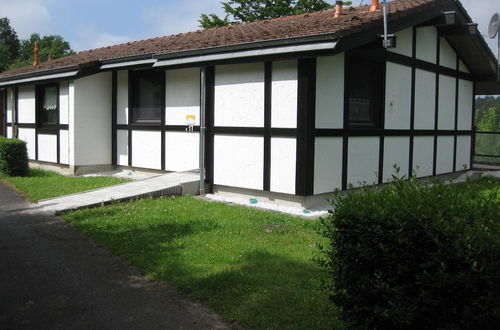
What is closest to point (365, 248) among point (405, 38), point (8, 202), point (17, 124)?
point (8, 202)

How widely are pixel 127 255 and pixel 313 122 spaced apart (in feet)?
14.2

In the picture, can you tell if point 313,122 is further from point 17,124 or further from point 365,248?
point 17,124

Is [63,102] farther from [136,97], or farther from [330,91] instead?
[330,91]

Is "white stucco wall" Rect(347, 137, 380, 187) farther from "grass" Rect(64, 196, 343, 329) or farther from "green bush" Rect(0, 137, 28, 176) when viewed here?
"green bush" Rect(0, 137, 28, 176)

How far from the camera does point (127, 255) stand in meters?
6.07

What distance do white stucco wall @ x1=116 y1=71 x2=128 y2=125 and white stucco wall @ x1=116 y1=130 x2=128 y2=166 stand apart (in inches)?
12.1

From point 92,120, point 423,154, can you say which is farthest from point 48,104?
point 423,154

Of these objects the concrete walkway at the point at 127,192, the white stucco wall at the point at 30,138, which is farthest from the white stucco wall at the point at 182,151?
the white stucco wall at the point at 30,138

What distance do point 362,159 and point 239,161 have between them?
2.57 m

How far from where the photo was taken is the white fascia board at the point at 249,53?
8114mm

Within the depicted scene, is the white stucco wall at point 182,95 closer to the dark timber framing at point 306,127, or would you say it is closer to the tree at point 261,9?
the dark timber framing at point 306,127

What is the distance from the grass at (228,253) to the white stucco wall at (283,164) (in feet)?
2.47

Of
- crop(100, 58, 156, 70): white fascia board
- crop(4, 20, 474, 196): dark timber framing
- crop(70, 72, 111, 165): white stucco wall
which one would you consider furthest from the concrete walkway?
crop(70, 72, 111, 165): white stucco wall

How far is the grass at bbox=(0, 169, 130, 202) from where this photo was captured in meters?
10.5
